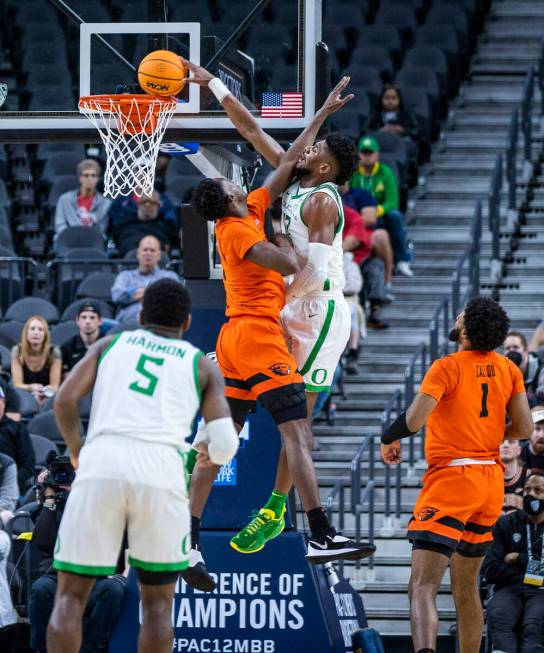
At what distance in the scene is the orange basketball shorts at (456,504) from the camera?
9.41 meters

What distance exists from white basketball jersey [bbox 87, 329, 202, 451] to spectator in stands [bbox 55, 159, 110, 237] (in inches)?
358

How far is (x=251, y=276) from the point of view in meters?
9.41

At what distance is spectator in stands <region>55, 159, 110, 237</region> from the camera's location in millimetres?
16906

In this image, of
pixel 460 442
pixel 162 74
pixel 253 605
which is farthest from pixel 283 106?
pixel 253 605

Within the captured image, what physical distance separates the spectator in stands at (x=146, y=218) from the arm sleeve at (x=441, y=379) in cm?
734

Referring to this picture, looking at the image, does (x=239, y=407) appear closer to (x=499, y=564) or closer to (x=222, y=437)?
(x=222, y=437)

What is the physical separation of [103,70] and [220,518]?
10.1ft

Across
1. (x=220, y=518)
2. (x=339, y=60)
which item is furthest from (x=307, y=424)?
(x=339, y=60)

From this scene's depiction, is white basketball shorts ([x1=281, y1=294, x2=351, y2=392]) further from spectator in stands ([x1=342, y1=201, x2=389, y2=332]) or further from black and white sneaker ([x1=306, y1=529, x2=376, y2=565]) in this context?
spectator in stands ([x1=342, y1=201, x2=389, y2=332])

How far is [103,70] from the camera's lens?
1016 cm

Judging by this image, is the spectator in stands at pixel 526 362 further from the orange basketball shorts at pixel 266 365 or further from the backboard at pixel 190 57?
the orange basketball shorts at pixel 266 365

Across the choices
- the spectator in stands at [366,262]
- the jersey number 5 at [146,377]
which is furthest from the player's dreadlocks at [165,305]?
the spectator in stands at [366,262]

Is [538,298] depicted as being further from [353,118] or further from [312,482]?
[312,482]

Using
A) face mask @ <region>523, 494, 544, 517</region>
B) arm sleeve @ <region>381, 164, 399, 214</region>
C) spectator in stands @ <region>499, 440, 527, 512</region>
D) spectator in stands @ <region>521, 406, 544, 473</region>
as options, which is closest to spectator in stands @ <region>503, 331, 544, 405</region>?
spectator in stands @ <region>521, 406, 544, 473</region>
